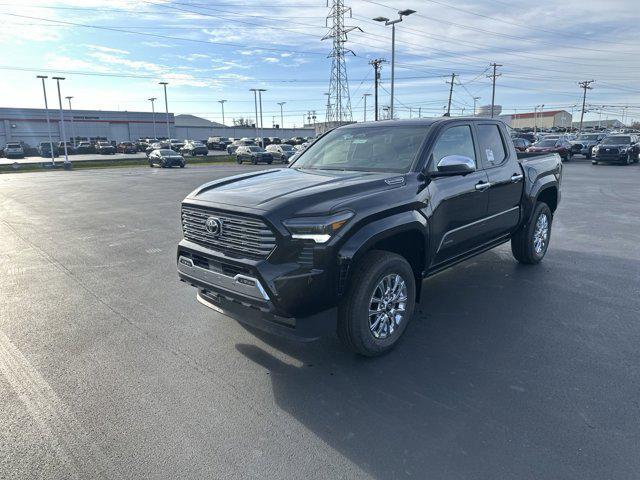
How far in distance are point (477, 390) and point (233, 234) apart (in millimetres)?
2170

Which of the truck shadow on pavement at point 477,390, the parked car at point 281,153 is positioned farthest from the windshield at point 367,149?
the parked car at point 281,153

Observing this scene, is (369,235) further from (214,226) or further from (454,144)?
(454,144)

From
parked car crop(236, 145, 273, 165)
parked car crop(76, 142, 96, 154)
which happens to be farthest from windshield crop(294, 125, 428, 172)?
parked car crop(76, 142, 96, 154)

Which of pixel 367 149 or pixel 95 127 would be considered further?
pixel 95 127

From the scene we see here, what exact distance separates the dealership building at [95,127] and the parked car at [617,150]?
238 ft

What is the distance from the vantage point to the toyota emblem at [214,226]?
12.5 ft

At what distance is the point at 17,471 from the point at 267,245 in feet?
6.57

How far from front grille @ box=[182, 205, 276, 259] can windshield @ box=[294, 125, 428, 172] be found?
151cm

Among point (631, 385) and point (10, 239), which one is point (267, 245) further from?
point (10, 239)

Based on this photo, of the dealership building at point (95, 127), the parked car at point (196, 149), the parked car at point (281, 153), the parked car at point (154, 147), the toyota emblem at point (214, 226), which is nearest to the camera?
the toyota emblem at point (214, 226)

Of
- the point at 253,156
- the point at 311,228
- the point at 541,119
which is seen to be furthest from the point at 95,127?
the point at 541,119

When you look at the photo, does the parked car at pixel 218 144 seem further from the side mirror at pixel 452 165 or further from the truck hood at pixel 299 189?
the side mirror at pixel 452 165

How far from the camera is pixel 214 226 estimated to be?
383 cm

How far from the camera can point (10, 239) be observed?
8.87m
